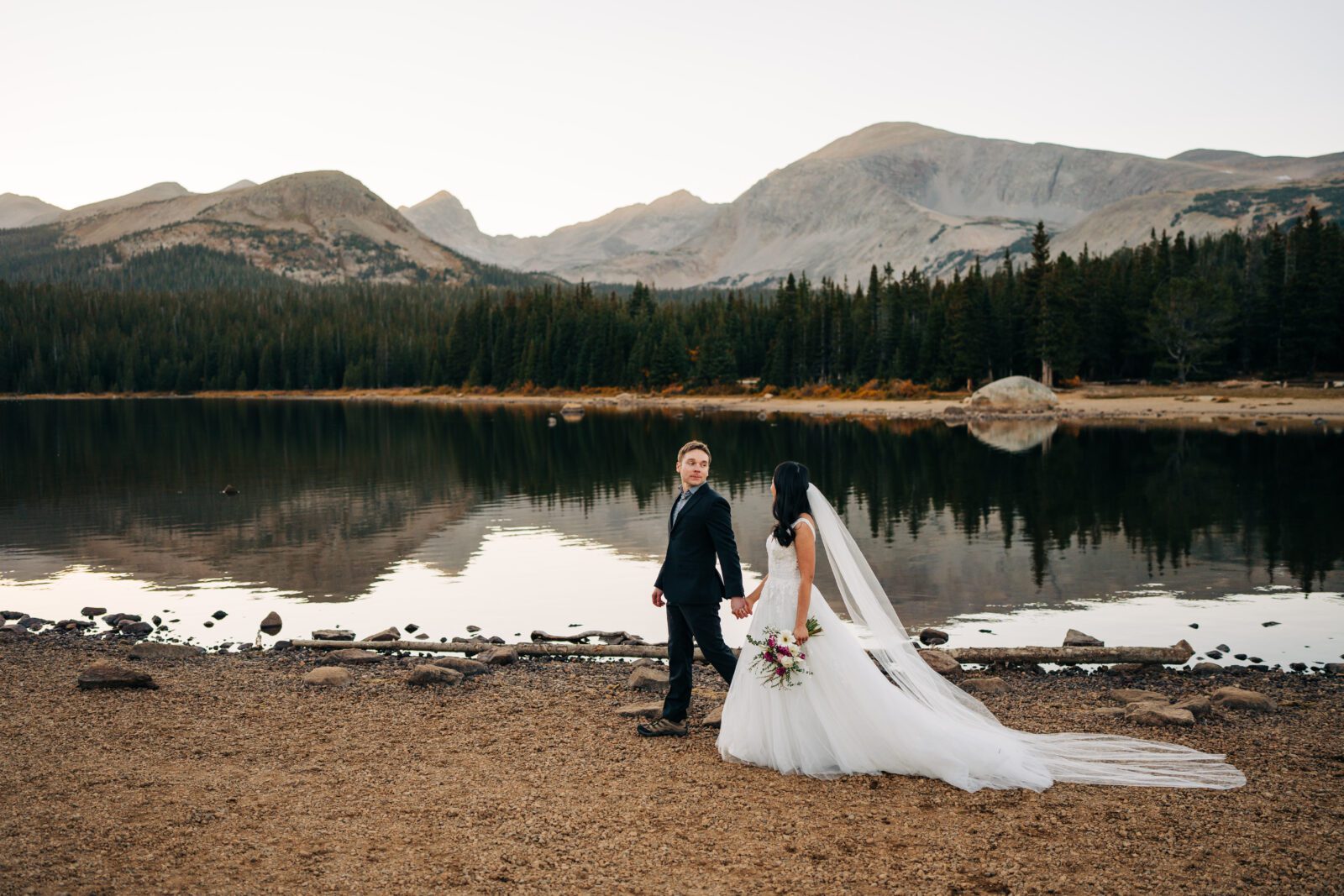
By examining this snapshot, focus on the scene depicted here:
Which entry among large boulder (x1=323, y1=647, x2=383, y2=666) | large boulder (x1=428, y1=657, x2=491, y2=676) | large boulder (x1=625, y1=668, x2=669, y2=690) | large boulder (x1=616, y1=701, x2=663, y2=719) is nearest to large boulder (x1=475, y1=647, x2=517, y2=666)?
large boulder (x1=428, y1=657, x2=491, y2=676)

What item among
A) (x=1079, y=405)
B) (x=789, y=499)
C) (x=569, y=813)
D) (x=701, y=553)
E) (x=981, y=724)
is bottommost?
(x=569, y=813)

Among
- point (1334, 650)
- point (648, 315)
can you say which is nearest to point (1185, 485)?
point (1334, 650)

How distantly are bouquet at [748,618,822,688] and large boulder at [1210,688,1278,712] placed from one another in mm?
5528

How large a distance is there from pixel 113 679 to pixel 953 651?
11.6 meters

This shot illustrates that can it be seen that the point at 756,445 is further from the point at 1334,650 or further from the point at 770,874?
the point at 770,874

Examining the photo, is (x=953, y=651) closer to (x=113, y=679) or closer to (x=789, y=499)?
(x=789, y=499)

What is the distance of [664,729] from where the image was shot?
10172 mm

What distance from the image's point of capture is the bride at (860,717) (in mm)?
8648

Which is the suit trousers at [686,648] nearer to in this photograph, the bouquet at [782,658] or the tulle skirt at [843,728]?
the tulle skirt at [843,728]

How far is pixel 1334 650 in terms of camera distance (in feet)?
51.7

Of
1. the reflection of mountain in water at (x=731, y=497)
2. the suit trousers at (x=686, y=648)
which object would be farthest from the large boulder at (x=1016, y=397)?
the suit trousers at (x=686, y=648)

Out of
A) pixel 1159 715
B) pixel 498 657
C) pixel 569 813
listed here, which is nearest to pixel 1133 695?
pixel 1159 715

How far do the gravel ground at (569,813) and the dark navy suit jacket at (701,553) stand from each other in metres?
1.54

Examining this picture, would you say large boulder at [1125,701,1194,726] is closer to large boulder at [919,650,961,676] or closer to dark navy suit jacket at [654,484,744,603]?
large boulder at [919,650,961,676]
